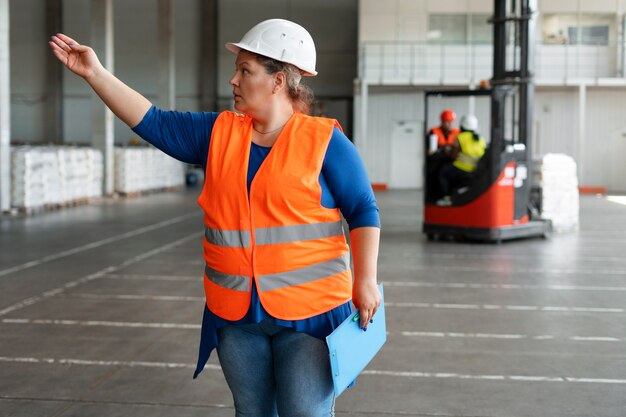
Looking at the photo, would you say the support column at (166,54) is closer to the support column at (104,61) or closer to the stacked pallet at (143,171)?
the stacked pallet at (143,171)

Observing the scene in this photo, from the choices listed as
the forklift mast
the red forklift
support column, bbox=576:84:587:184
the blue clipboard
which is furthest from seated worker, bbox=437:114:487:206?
support column, bbox=576:84:587:184

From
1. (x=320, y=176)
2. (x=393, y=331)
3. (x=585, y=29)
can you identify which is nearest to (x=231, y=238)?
(x=320, y=176)

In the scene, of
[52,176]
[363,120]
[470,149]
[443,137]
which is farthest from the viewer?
[363,120]

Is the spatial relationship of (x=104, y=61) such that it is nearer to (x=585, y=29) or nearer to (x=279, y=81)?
(x=585, y=29)

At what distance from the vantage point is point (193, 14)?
1439 inches

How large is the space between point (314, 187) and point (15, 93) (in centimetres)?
3753

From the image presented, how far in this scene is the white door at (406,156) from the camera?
32.2 meters

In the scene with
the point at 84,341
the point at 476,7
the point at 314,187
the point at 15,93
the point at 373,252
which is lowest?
the point at 84,341

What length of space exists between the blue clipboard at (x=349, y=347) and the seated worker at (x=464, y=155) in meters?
11.4

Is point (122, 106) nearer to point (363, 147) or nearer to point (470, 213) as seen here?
point (470, 213)

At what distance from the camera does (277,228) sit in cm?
286

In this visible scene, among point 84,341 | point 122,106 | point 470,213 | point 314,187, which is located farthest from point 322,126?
point 470,213

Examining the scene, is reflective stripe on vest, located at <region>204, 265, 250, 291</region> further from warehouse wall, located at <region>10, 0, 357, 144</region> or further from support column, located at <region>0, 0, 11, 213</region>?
warehouse wall, located at <region>10, 0, 357, 144</region>

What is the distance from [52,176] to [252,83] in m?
17.5
